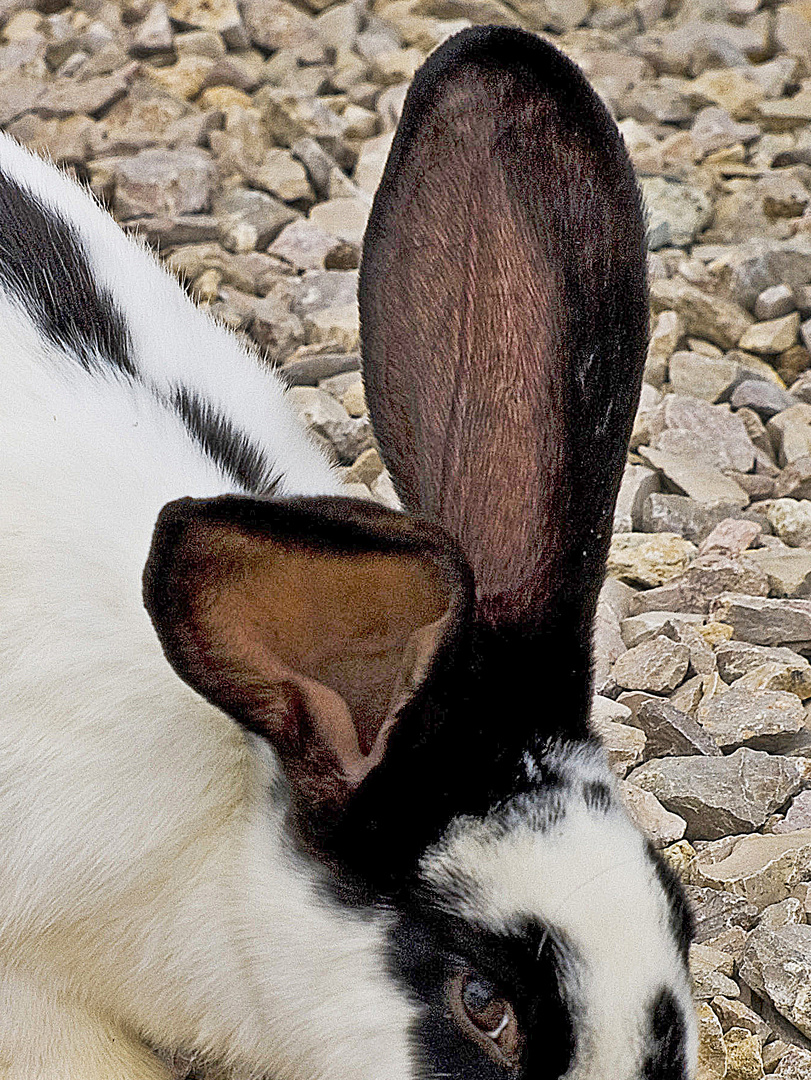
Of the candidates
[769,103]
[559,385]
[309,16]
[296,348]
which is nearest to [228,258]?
[296,348]

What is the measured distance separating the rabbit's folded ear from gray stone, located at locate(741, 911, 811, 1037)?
2.95 ft

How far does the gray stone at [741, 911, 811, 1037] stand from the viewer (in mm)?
2367

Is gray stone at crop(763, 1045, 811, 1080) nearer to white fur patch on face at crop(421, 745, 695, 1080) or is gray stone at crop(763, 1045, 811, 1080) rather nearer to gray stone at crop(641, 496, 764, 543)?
white fur patch on face at crop(421, 745, 695, 1080)

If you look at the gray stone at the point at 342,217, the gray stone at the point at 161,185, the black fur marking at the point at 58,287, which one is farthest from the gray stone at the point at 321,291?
the black fur marking at the point at 58,287

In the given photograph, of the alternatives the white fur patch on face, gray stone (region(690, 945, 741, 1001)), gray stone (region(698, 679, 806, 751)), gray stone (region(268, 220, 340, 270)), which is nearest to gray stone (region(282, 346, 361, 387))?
gray stone (region(268, 220, 340, 270))

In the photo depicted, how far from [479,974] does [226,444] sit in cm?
75

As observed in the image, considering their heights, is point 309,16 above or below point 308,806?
below

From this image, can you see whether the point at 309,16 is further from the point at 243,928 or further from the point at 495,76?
the point at 243,928

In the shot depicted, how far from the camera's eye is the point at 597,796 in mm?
1900

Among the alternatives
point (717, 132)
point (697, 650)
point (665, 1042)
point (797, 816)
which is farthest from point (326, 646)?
point (717, 132)

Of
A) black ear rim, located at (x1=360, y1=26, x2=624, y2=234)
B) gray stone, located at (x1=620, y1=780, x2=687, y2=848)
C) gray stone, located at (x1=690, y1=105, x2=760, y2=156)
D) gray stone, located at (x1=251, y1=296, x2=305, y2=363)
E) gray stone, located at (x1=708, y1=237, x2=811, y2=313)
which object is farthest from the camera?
gray stone, located at (x1=690, y1=105, x2=760, y2=156)

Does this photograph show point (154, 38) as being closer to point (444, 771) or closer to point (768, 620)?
point (768, 620)

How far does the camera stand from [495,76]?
6.89 feet

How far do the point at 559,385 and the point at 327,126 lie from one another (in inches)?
113
